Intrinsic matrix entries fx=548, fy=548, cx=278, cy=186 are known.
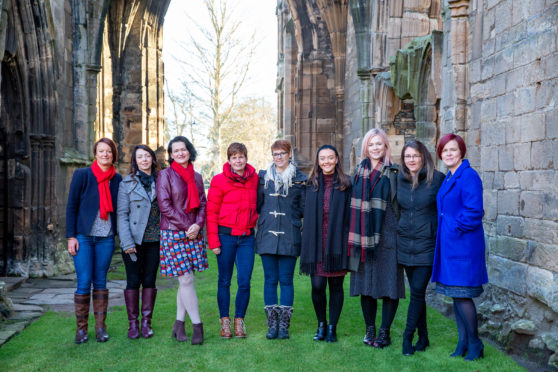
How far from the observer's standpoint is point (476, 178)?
13.0ft

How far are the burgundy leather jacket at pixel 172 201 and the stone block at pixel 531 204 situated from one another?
9.02ft

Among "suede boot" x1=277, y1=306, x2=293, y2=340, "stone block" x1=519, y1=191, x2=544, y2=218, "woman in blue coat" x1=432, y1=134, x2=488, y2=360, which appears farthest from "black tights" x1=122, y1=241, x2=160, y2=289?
"stone block" x1=519, y1=191, x2=544, y2=218

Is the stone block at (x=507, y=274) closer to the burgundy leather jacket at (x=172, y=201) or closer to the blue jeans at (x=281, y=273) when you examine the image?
the blue jeans at (x=281, y=273)

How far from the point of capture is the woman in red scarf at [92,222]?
15.0ft

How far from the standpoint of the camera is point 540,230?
172 inches

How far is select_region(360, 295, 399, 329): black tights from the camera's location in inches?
174

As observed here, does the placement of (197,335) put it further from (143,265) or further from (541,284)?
(541,284)

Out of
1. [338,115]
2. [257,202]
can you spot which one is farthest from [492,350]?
[338,115]

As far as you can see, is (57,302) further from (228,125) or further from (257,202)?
(228,125)

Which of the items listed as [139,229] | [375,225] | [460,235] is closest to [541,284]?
[460,235]

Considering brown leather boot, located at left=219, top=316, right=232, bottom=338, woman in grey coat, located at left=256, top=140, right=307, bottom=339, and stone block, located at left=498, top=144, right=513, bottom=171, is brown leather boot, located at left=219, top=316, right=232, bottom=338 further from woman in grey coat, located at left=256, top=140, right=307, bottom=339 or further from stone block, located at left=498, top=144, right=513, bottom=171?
stone block, located at left=498, top=144, right=513, bottom=171

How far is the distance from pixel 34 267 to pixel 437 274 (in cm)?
644

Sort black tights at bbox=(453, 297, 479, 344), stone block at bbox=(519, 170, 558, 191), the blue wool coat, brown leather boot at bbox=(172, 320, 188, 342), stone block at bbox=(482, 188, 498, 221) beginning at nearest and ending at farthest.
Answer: the blue wool coat < black tights at bbox=(453, 297, 479, 344) < stone block at bbox=(519, 170, 558, 191) < brown leather boot at bbox=(172, 320, 188, 342) < stone block at bbox=(482, 188, 498, 221)

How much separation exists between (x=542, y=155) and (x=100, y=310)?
3.93 meters
